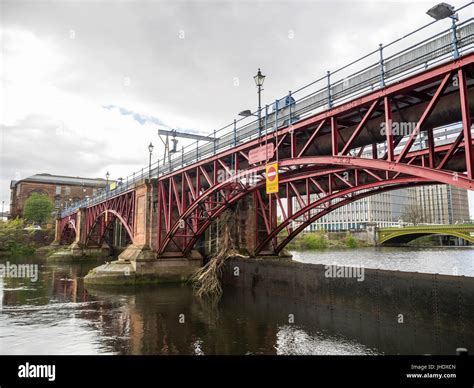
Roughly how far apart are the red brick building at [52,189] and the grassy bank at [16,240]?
68.4 ft

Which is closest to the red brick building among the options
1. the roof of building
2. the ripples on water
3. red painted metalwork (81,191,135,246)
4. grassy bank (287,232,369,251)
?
the roof of building

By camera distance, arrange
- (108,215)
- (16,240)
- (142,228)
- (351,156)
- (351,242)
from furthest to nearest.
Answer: (351,242)
(16,240)
(108,215)
(142,228)
(351,156)

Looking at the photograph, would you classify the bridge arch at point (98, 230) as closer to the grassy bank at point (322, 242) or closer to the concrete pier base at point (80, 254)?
the concrete pier base at point (80, 254)

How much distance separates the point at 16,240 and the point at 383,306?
70.3m

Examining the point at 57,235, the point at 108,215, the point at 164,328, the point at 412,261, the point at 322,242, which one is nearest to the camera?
the point at 164,328

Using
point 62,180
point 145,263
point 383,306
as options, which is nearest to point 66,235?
point 62,180

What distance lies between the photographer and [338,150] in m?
14.2

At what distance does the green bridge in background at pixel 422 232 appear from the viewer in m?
52.9

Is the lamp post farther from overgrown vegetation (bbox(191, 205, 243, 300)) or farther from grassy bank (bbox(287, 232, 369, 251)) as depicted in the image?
grassy bank (bbox(287, 232, 369, 251))

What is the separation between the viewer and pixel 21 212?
93.7 m

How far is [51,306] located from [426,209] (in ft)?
517

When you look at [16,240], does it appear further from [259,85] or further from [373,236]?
[373,236]
